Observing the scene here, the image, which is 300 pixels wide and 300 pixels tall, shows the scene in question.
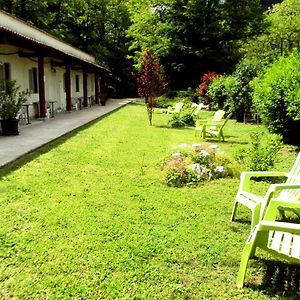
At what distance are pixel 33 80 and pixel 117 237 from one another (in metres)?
14.6

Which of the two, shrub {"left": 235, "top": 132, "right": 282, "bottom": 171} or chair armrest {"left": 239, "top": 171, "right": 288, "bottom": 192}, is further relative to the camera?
shrub {"left": 235, "top": 132, "right": 282, "bottom": 171}

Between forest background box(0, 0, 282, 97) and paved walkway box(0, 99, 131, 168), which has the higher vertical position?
forest background box(0, 0, 282, 97)

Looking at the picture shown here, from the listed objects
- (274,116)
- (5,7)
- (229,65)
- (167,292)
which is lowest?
(167,292)

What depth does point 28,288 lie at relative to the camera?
3.00 metres

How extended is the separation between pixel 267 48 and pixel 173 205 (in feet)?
119

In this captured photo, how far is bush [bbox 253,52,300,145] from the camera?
8.77m

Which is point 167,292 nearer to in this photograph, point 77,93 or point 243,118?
point 243,118

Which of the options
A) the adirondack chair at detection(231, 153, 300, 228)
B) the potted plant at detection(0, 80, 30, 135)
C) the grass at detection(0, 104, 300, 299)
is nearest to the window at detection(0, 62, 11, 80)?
the potted plant at detection(0, 80, 30, 135)

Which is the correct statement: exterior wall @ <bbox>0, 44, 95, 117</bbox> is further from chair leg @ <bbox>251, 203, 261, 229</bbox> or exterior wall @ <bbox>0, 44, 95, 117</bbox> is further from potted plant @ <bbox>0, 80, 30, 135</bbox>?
chair leg @ <bbox>251, 203, 261, 229</bbox>

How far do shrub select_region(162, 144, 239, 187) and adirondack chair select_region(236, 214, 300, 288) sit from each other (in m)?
3.00

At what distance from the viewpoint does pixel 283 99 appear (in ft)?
32.2

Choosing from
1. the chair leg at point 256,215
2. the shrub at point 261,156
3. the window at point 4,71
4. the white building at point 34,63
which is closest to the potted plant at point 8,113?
the white building at point 34,63

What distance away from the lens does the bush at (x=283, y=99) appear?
8771mm

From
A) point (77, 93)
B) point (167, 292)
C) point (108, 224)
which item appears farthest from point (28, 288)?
point (77, 93)
